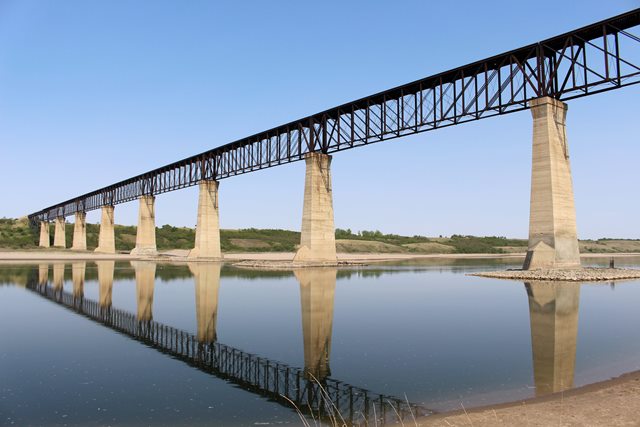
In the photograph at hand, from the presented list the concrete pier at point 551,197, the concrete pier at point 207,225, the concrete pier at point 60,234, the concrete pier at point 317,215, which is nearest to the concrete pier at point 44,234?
the concrete pier at point 60,234

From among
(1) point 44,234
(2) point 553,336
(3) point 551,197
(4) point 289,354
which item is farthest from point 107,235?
(2) point 553,336

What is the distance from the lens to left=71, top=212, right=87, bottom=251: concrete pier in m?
112

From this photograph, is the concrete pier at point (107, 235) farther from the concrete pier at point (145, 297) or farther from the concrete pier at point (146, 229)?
the concrete pier at point (145, 297)

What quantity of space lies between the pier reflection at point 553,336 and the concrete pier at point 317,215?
27.8 meters

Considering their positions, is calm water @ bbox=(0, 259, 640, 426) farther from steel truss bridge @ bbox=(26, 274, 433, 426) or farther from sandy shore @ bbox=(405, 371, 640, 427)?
sandy shore @ bbox=(405, 371, 640, 427)

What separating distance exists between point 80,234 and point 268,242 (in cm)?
5094

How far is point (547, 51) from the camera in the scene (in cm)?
3609

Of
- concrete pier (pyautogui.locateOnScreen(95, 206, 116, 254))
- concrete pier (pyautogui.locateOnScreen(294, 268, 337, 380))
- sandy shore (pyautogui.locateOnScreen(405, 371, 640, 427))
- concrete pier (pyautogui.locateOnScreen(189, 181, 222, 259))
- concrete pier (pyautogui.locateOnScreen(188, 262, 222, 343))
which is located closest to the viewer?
sandy shore (pyautogui.locateOnScreen(405, 371, 640, 427))

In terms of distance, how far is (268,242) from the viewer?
14588 cm

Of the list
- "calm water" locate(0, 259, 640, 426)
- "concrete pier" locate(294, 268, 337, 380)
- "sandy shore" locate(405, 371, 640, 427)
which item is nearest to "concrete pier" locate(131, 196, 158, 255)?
"concrete pier" locate(294, 268, 337, 380)

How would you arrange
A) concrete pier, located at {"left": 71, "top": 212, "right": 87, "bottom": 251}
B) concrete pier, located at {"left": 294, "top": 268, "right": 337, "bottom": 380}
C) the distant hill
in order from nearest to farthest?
concrete pier, located at {"left": 294, "top": 268, "right": 337, "bottom": 380}, concrete pier, located at {"left": 71, "top": 212, "right": 87, "bottom": 251}, the distant hill

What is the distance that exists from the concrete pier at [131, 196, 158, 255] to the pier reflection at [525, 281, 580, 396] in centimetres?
7121

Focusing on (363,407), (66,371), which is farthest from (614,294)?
(66,371)

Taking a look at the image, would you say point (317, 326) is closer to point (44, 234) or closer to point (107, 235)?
point (107, 235)
